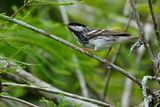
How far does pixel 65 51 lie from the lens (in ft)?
18.6

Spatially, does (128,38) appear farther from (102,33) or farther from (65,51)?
(65,51)

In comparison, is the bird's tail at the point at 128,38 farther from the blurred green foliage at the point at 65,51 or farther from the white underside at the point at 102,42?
the blurred green foliage at the point at 65,51

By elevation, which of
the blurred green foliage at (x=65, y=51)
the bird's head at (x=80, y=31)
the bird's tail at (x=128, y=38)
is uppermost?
the blurred green foliage at (x=65, y=51)

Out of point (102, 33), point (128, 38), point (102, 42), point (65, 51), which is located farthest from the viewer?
point (65, 51)

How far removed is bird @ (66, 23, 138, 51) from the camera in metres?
4.17

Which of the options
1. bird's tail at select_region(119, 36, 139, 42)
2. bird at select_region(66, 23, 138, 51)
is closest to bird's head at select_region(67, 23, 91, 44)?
bird at select_region(66, 23, 138, 51)

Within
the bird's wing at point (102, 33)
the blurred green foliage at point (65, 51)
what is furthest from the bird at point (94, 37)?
the blurred green foliage at point (65, 51)

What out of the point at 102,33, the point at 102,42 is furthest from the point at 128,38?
the point at 102,33

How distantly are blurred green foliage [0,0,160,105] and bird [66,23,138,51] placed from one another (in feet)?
0.95

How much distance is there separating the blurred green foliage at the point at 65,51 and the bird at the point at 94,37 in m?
0.29

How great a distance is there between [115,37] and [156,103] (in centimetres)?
113

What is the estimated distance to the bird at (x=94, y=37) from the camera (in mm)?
4168

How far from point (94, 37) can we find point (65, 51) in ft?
4.62

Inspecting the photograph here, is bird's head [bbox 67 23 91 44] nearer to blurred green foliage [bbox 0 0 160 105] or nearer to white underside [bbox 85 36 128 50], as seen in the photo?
white underside [bbox 85 36 128 50]
